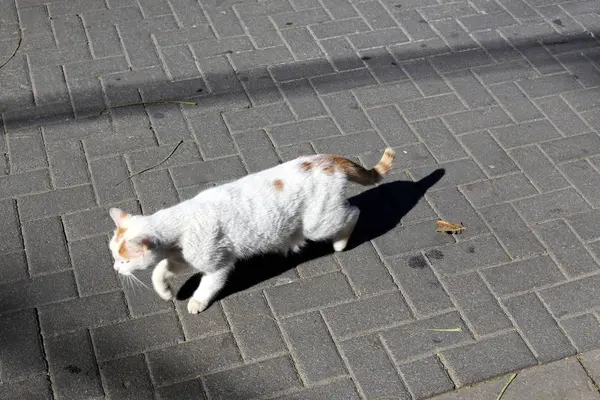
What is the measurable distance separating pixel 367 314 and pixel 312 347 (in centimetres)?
36

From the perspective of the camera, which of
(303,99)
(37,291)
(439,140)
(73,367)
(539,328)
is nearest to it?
(73,367)

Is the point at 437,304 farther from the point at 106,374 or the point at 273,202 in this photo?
the point at 106,374

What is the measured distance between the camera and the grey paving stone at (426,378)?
3.62 meters

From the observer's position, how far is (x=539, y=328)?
12.8 ft

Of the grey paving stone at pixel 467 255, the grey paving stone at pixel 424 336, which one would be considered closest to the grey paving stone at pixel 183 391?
the grey paving stone at pixel 424 336

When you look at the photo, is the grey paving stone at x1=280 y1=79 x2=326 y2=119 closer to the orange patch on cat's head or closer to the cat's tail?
the cat's tail

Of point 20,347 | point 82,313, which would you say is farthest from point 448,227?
point 20,347

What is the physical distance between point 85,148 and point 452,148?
240 cm

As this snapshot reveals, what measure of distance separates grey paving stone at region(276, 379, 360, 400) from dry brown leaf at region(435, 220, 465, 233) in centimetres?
121

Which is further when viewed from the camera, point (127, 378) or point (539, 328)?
point (539, 328)

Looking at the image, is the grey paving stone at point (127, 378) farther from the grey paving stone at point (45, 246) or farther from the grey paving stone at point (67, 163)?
the grey paving stone at point (67, 163)

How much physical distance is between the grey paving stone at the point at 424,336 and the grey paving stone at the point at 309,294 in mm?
342

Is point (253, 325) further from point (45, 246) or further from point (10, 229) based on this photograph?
point (10, 229)

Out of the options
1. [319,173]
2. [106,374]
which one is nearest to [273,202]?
[319,173]
